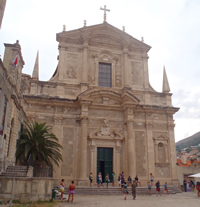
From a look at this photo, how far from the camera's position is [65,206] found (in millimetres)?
10867

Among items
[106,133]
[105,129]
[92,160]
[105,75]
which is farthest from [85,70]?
[92,160]

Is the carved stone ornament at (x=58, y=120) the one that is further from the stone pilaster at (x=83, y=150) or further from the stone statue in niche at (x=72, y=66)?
the stone statue in niche at (x=72, y=66)

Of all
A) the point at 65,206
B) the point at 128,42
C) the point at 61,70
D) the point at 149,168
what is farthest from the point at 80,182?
the point at 128,42

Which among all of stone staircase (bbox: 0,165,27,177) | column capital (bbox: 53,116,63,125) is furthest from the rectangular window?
stone staircase (bbox: 0,165,27,177)

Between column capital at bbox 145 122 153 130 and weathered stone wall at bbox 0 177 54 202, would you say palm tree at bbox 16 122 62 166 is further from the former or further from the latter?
column capital at bbox 145 122 153 130

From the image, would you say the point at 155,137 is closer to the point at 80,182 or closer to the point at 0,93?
the point at 80,182

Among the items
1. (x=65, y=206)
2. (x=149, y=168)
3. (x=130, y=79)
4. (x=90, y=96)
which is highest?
(x=130, y=79)

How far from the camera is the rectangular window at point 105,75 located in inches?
891

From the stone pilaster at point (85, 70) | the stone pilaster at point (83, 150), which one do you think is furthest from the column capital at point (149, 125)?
the stone pilaster at point (85, 70)

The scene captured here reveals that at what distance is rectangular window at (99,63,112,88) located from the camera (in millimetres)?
22625

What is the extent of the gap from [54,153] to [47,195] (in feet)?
19.0

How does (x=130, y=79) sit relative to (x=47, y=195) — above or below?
above

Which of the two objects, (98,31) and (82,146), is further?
(98,31)

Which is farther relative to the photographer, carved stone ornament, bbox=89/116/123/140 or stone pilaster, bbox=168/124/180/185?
stone pilaster, bbox=168/124/180/185
